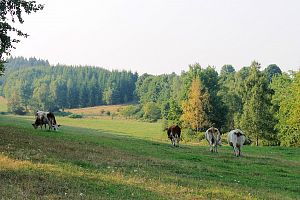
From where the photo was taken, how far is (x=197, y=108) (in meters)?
70.4

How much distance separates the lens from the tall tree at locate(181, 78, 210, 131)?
70.4m

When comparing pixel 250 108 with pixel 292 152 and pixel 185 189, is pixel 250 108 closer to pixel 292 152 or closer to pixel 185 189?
pixel 292 152

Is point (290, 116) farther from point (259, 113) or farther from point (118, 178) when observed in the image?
point (118, 178)

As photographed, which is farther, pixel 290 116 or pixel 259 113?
pixel 259 113

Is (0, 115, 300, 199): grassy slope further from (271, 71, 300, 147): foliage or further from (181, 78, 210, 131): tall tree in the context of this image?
(181, 78, 210, 131): tall tree

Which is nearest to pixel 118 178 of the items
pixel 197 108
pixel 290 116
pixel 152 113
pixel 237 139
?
pixel 237 139

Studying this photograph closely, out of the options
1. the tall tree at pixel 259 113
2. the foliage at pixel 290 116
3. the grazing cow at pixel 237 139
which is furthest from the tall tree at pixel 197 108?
the grazing cow at pixel 237 139

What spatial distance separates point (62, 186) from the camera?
12.8m

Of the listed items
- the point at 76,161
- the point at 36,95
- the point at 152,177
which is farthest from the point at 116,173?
the point at 36,95

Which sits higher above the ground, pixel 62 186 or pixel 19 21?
pixel 19 21

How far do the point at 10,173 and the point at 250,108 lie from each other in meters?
54.9

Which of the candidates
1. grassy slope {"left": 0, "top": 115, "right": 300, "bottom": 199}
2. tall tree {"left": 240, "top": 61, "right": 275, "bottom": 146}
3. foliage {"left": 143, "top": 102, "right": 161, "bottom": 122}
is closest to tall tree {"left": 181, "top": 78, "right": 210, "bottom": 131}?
tall tree {"left": 240, "top": 61, "right": 275, "bottom": 146}

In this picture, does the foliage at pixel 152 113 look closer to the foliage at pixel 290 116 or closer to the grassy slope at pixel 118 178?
the foliage at pixel 290 116

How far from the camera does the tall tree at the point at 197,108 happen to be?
231 ft
